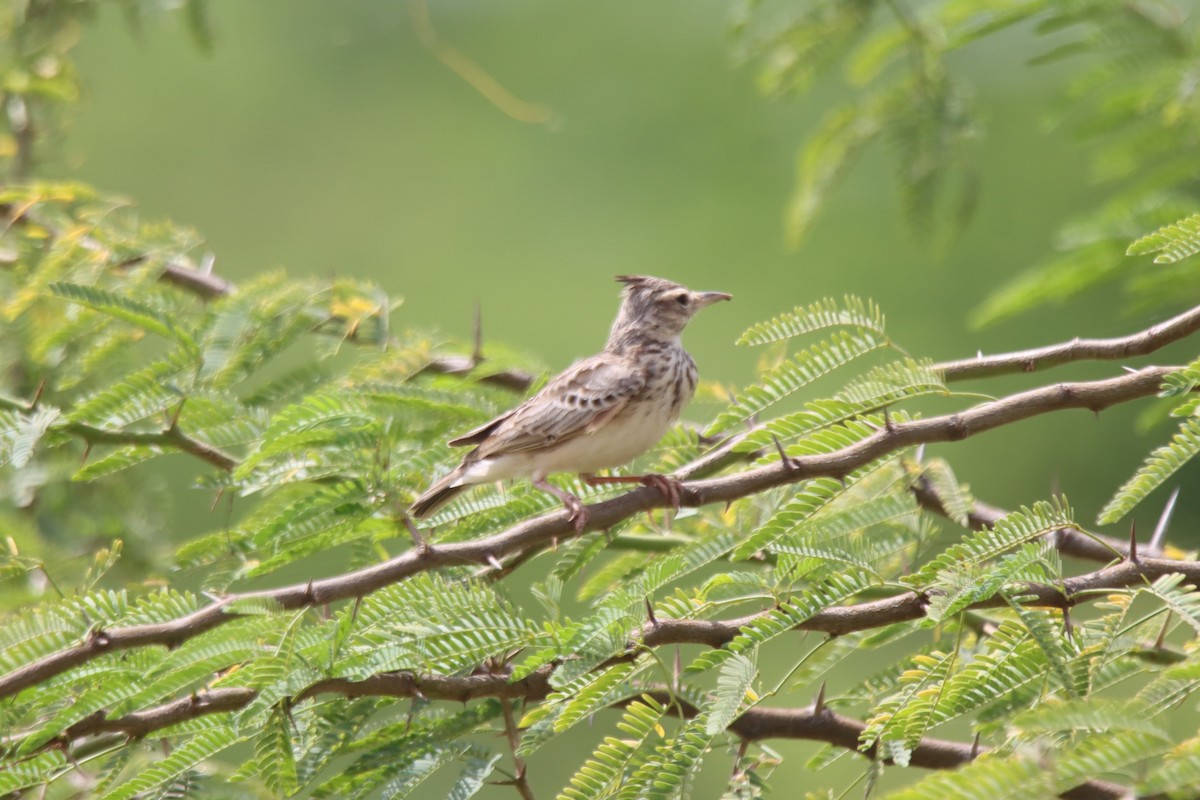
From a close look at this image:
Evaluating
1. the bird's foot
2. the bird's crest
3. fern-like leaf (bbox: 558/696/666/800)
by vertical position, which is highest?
the bird's foot

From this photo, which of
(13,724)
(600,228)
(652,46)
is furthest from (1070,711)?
(652,46)

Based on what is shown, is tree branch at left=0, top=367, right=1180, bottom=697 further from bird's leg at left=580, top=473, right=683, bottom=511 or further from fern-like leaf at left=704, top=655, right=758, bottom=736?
fern-like leaf at left=704, top=655, right=758, bottom=736

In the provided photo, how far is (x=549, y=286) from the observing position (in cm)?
1872

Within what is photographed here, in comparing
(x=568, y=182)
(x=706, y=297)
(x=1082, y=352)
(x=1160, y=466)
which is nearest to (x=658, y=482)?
(x=1082, y=352)

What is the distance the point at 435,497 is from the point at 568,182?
55.9ft

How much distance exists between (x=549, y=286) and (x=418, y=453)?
14225 mm

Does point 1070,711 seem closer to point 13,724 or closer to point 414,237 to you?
point 13,724

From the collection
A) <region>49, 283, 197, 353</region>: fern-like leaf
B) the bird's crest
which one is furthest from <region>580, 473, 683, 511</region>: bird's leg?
<region>49, 283, 197, 353</region>: fern-like leaf

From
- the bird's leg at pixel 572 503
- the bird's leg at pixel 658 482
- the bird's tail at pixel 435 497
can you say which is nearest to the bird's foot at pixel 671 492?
the bird's leg at pixel 658 482

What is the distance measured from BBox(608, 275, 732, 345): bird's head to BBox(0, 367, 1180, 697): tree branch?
98.5 inches

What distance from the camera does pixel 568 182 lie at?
69.5 feet

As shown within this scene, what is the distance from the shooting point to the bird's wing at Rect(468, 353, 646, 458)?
5.09 meters

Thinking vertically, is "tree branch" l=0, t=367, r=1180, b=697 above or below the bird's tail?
above

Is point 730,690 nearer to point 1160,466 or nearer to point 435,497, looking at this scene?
point 1160,466
